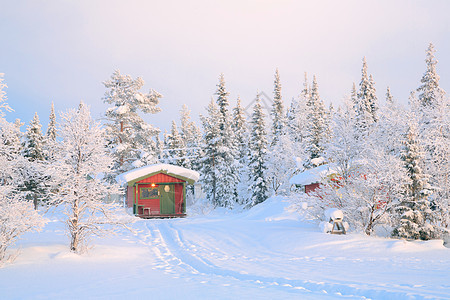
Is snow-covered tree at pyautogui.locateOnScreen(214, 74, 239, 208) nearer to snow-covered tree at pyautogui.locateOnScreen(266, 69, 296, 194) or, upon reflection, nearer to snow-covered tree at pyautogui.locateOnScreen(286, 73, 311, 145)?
snow-covered tree at pyautogui.locateOnScreen(266, 69, 296, 194)

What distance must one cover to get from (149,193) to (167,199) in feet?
5.22

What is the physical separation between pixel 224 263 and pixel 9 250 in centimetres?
→ 675

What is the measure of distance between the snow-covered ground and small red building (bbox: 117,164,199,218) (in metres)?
12.8

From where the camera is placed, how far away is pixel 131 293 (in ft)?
23.6

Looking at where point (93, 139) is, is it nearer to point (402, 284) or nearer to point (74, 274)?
point (74, 274)

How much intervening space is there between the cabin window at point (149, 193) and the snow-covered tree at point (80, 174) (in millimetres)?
17273

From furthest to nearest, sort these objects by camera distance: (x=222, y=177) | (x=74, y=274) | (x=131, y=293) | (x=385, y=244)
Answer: (x=222, y=177), (x=385, y=244), (x=74, y=274), (x=131, y=293)

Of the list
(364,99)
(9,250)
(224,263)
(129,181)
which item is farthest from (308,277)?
(364,99)

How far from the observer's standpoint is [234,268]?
31.7 ft

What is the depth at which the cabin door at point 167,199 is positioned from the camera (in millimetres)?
29672

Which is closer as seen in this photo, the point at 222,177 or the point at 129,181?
the point at 129,181

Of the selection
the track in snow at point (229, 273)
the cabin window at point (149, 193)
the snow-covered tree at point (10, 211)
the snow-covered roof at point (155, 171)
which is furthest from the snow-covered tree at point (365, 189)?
the cabin window at point (149, 193)

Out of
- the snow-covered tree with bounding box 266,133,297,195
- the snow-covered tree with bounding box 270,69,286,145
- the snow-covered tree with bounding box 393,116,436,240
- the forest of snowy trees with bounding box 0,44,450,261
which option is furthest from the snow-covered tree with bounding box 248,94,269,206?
the snow-covered tree with bounding box 393,116,436,240

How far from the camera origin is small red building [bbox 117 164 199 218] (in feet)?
91.7
